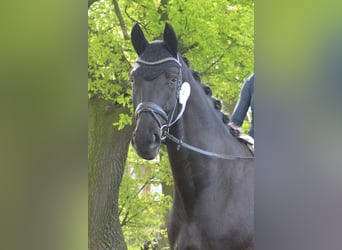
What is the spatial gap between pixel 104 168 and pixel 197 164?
1251 millimetres

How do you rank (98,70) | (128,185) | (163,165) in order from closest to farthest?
(163,165) < (98,70) < (128,185)

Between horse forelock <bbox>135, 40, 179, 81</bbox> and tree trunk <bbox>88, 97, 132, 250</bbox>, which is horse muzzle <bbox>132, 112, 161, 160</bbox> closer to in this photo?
horse forelock <bbox>135, 40, 179, 81</bbox>

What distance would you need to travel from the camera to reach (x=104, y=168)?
123 inches

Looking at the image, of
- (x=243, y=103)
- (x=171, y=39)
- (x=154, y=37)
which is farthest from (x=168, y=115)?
(x=154, y=37)

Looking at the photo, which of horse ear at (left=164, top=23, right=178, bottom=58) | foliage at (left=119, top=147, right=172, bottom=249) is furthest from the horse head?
foliage at (left=119, top=147, right=172, bottom=249)

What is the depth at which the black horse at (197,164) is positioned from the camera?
1935 millimetres

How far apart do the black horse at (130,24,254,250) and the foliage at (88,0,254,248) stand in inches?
27.5

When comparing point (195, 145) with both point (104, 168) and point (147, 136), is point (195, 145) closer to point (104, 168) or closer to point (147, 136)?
point (147, 136)
